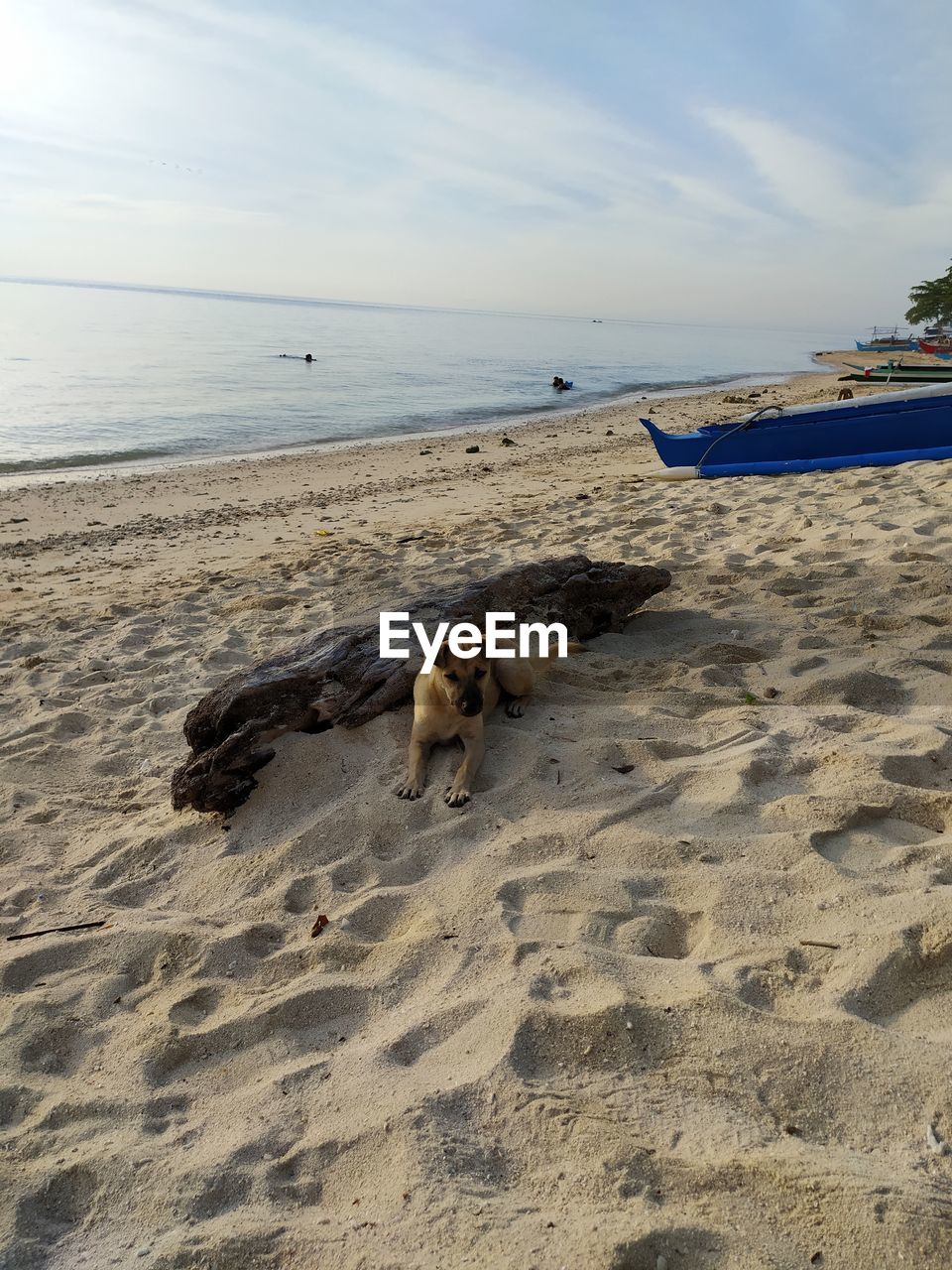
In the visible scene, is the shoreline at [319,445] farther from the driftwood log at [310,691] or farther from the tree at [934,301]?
the tree at [934,301]

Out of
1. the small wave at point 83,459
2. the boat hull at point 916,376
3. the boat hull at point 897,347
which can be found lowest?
the small wave at point 83,459

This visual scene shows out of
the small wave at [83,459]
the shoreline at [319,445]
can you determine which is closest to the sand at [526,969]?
the shoreline at [319,445]

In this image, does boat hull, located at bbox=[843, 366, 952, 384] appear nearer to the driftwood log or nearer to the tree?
the driftwood log

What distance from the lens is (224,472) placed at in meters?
15.3

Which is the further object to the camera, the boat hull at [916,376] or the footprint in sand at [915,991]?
the boat hull at [916,376]

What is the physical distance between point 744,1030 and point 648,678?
2.65m

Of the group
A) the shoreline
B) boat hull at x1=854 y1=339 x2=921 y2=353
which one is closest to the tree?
boat hull at x1=854 y1=339 x2=921 y2=353

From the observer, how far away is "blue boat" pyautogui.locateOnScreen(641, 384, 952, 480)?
10453mm

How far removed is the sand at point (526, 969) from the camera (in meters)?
1.93

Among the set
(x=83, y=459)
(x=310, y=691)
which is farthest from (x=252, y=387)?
(x=310, y=691)

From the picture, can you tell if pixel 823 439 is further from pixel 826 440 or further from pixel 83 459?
pixel 83 459

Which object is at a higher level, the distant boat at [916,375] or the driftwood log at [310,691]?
the distant boat at [916,375]

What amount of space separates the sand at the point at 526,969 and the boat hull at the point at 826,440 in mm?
5440

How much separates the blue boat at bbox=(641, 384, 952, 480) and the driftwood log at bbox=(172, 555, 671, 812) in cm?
689
